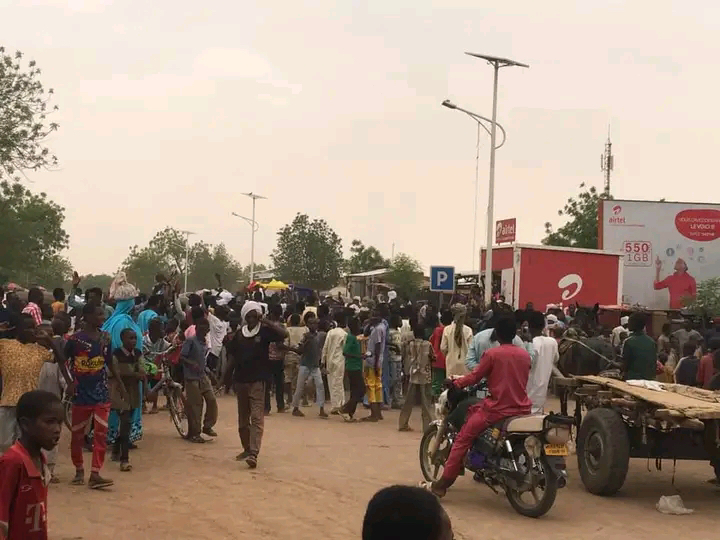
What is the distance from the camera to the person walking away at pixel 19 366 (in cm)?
826

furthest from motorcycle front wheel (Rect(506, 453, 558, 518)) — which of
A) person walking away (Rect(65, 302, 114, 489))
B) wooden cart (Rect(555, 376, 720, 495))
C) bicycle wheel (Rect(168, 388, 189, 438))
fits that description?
bicycle wheel (Rect(168, 388, 189, 438))

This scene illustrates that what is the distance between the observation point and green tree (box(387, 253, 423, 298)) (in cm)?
4341

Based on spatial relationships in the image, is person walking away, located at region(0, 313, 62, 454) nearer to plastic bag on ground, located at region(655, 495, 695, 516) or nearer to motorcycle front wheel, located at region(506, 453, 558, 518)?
motorcycle front wheel, located at region(506, 453, 558, 518)

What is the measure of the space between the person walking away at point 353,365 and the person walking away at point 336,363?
0.62 ft

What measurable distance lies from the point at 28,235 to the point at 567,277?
33.6m

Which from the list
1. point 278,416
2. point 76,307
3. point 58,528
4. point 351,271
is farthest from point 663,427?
point 351,271

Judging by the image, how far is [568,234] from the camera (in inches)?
2175

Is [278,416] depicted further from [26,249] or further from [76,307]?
[26,249]

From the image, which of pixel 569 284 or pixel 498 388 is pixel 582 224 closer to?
pixel 569 284

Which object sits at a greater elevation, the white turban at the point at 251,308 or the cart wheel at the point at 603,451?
the white turban at the point at 251,308

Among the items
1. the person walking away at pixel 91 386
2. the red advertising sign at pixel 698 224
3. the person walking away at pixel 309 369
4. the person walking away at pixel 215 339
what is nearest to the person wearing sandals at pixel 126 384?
the person walking away at pixel 91 386

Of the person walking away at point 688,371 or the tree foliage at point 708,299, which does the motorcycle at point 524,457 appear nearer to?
the person walking away at point 688,371

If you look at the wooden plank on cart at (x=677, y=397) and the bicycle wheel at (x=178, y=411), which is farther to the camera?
the bicycle wheel at (x=178, y=411)

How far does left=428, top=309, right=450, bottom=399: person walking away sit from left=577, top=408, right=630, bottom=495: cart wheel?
389cm
